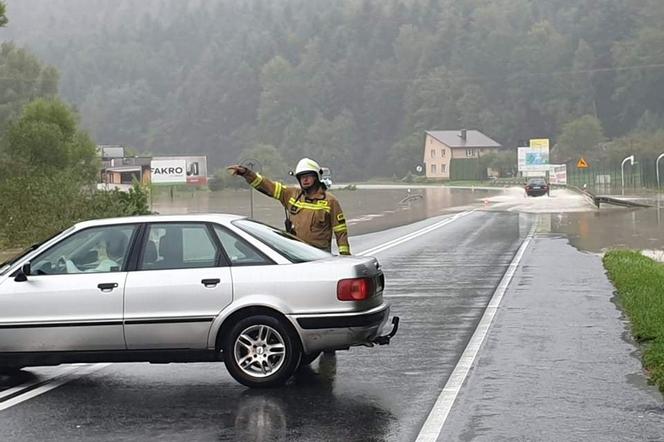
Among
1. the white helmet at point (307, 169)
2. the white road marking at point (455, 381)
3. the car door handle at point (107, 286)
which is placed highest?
the white helmet at point (307, 169)

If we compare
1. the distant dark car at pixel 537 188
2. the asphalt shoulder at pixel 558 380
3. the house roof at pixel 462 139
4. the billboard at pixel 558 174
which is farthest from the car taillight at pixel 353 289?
the house roof at pixel 462 139

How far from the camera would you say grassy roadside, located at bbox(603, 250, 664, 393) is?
31.0 ft

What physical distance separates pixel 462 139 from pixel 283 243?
5413 inches

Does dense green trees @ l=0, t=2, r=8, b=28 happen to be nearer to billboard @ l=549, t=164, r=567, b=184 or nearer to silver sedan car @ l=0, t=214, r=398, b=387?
silver sedan car @ l=0, t=214, r=398, b=387

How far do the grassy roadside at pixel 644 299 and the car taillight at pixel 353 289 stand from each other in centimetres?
244

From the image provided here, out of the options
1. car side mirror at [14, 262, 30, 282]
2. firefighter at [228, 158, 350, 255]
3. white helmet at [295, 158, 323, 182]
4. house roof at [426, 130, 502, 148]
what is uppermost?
house roof at [426, 130, 502, 148]

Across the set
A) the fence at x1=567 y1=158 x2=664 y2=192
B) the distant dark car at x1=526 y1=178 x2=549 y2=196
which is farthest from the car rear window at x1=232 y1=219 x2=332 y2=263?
the distant dark car at x1=526 y1=178 x2=549 y2=196

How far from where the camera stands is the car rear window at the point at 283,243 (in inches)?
351

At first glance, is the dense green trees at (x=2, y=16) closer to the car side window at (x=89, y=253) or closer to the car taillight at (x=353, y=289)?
the car side window at (x=89, y=253)

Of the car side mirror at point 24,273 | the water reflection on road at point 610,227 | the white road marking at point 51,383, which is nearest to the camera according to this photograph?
the white road marking at point 51,383

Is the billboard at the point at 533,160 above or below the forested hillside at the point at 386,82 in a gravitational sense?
below

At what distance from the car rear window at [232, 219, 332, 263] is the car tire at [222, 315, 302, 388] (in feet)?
2.04

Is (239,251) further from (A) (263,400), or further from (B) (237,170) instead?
(B) (237,170)

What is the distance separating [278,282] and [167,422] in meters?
1.58
